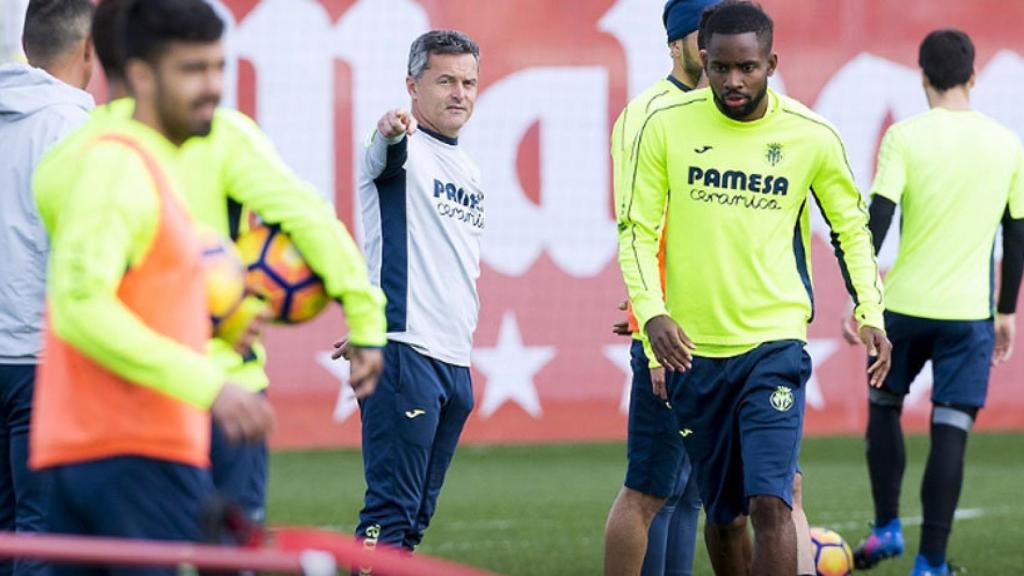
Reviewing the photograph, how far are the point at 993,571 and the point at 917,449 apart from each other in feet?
19.4

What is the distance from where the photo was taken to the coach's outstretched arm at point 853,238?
259 inches

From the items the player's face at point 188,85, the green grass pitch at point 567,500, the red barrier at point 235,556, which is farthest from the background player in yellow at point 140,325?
the green grass pitch at point 567,500

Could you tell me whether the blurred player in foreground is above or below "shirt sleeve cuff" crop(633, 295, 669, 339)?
above

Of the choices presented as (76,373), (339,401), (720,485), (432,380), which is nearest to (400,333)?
(432,380)

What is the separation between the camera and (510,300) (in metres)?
14.7

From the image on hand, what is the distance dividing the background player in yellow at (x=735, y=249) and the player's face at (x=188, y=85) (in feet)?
8.81

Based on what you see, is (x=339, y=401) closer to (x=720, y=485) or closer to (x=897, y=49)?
(x=897, y=49)

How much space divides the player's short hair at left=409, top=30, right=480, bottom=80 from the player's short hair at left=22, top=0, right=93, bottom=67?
1.37 metres

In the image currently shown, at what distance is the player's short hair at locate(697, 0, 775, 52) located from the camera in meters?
6.45

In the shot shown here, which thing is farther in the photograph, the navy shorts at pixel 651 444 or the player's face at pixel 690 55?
the player's face at pixel 690 55

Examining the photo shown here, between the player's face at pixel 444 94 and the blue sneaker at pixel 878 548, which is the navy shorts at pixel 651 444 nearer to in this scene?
the player's face at pixel 444 94

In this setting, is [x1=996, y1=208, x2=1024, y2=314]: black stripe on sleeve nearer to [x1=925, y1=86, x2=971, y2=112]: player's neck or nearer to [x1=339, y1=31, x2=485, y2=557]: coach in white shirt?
[x1=925, y1=86, x2=971, y2=112]: player's neck

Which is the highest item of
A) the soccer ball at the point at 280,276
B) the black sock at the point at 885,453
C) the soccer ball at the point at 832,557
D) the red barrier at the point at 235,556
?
the soccer ball at the point at 280,276

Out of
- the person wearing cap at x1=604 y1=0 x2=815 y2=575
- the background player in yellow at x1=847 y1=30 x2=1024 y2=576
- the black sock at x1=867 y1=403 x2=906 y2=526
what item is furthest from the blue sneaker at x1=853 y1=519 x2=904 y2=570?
the person wearing cap at x1=604 y1=0 x2=815 y2=575
